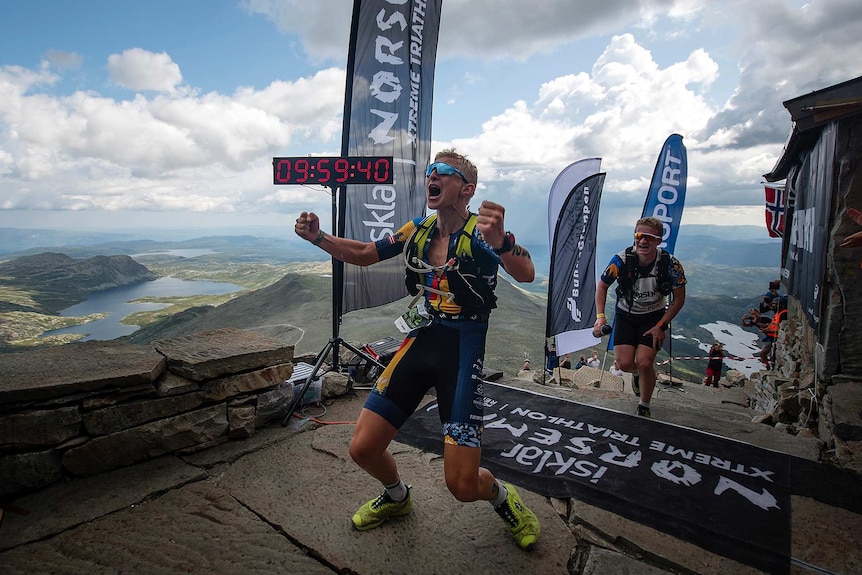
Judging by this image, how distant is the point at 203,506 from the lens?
127 inches

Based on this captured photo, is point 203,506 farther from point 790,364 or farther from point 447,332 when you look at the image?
point 790,364

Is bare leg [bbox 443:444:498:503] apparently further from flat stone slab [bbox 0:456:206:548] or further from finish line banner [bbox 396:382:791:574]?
flat stone slab [bbox 0:456:206:548]

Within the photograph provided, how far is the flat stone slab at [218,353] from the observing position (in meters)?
4.00

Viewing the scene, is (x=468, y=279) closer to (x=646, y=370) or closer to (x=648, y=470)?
(x=648, y=470)

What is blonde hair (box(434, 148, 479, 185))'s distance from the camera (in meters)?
3.09

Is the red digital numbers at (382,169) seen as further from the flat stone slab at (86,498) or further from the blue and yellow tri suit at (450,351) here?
the flat stone slab at (86,498)

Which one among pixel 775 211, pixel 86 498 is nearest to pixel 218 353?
pixel 86 498

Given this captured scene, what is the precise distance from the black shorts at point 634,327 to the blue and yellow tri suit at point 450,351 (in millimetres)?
3280

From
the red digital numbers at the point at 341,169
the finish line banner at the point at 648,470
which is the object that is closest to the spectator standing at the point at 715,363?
the finish line banner at the point at 648,470

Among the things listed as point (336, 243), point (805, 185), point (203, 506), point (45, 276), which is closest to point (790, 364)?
point (805, 185)

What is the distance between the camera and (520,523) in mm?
2873

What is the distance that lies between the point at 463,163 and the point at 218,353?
311cm

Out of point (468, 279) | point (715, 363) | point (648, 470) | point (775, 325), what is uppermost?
point (468, 279)

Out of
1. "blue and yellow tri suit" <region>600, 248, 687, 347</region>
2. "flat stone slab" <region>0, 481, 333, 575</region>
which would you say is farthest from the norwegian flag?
"flat stone slab" <region>0, 481, 333, 575</region>
